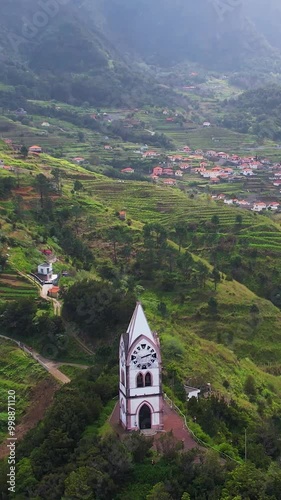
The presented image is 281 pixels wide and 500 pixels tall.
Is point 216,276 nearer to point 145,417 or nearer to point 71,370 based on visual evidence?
point 71,370

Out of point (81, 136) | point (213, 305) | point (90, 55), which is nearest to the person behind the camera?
point (213, 305)

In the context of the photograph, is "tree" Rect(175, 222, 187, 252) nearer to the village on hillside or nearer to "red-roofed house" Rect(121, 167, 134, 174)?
the village on hillside

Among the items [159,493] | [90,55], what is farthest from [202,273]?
[90,55]

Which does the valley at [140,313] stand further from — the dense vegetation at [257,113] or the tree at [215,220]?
the dense vegetation at [257,113]

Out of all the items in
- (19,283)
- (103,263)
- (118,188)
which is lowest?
(19,283)

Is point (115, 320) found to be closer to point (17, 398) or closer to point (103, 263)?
point (17, 398)

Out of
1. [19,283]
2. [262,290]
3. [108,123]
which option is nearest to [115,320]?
[19,283]

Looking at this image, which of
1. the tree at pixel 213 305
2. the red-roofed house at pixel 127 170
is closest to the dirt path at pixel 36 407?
the tree at pixel 213 305
